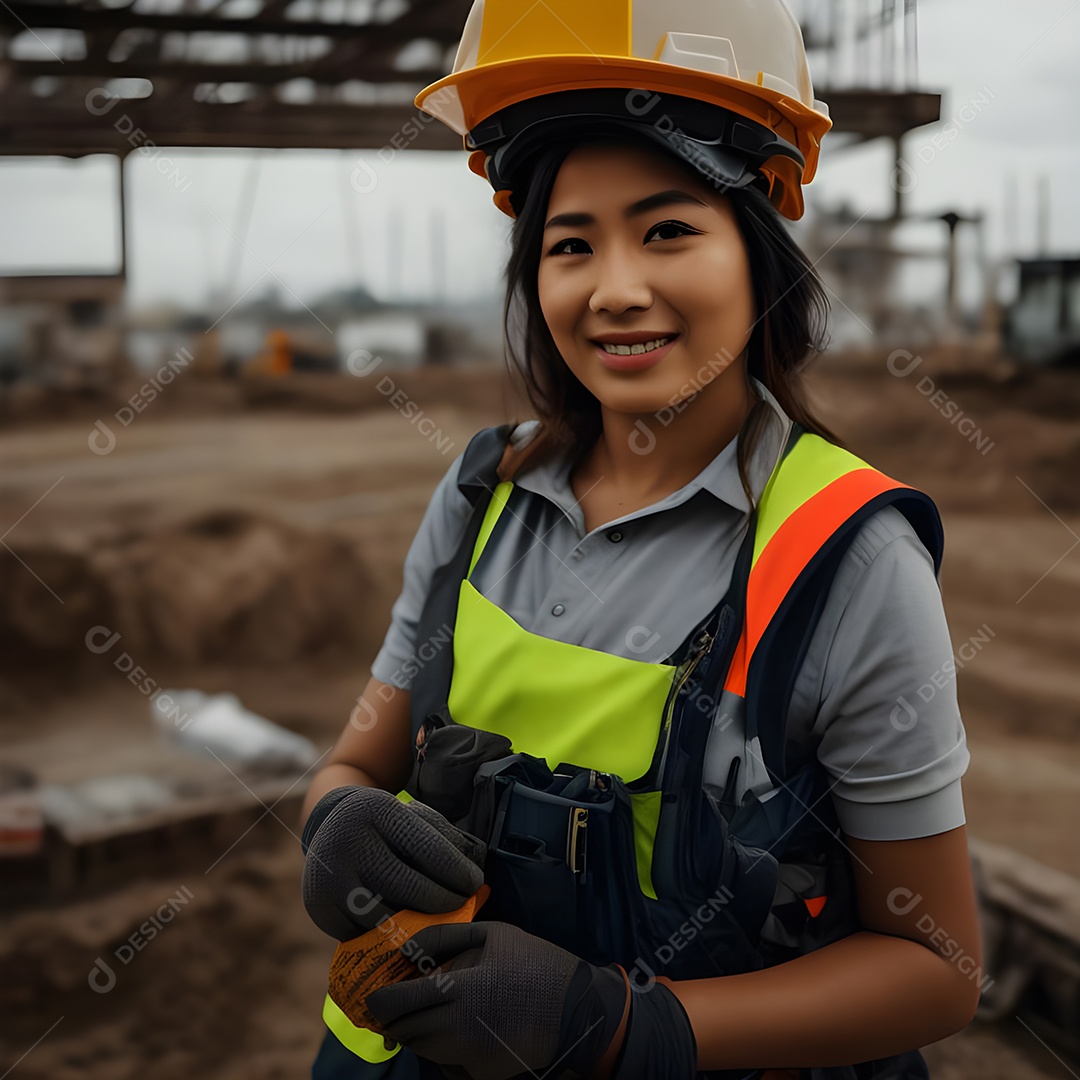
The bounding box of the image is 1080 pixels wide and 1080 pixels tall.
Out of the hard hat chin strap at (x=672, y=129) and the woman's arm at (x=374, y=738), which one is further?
the woman's arm at (x=374, y=738)

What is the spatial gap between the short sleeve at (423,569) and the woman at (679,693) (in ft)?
0.43

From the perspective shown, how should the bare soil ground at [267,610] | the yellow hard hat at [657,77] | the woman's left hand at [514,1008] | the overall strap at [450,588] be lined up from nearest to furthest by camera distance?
1. the woman's left hand at [514,1008]
2. the yellow hard hat at [657,77]
3. the overall strap at [450,588]
4. the bare soil ground at [267,610]

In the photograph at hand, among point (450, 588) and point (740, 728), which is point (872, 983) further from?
point (450, 588)

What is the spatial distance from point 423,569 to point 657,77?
2.41ft

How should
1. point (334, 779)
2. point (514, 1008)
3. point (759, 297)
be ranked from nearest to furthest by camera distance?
1. point (514, 1008)
2. point (759, 297)
3. point (334, 779)

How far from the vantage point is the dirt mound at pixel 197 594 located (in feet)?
23.1

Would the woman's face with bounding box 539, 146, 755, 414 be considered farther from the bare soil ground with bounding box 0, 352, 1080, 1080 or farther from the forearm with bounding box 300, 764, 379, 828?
the bare soil ground with bounding box 0, 352, 1080, 1080

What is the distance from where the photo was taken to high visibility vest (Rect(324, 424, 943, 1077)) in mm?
1097

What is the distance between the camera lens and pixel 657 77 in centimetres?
118

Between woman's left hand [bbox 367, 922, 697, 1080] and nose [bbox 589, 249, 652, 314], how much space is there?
71 centimetres

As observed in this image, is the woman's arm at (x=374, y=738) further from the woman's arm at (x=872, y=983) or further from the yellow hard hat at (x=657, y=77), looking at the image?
the yellow hard hat at (x=657, y=77)

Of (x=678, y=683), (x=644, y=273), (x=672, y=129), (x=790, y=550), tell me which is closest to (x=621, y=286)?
(x=644, y=273)

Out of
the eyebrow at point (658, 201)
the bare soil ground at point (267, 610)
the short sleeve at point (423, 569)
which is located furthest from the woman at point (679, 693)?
the bare soil ground at point (267, 610)

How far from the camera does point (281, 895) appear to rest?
437cm
